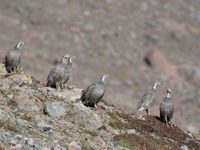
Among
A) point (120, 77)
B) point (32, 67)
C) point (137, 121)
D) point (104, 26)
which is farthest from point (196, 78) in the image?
point (137, 121)

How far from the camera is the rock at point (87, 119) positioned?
1292 centimetres

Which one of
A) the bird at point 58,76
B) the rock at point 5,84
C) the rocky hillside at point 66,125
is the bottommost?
the rocky hillside at point 66,125

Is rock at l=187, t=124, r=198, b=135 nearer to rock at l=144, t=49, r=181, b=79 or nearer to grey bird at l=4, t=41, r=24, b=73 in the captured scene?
grey bird at l=4, t=41, r=24, b=73

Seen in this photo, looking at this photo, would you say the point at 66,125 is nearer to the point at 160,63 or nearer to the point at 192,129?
the point at 192,129

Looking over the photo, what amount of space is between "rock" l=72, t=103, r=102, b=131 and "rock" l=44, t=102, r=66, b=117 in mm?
457

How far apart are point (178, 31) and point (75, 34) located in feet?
45.9

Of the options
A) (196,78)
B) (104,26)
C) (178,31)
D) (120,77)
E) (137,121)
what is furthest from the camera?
(178,31)

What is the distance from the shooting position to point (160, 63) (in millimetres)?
39875

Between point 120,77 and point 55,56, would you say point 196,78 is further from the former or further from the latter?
point 55,56

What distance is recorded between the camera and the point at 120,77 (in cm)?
3709

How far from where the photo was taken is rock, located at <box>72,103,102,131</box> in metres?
12.9

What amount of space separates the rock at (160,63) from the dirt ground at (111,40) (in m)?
0.60

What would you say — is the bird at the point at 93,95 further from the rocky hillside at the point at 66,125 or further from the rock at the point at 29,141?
the rock at the point at 29,141

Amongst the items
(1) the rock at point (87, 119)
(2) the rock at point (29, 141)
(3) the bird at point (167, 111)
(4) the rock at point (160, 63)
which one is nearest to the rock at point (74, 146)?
(2) the rock at point (29, 141)
